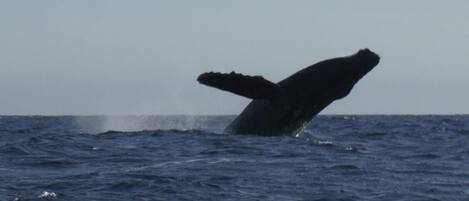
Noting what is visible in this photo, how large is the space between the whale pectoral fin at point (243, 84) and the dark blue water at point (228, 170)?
81 centimetres

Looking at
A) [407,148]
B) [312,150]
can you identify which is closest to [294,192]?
[312,150]

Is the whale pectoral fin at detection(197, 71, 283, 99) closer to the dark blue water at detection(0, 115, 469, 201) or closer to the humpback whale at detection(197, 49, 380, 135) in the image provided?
the humpback whale at detection(197, 49, 380, 135)

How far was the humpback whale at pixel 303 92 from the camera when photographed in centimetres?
1555

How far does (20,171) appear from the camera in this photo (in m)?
12.2

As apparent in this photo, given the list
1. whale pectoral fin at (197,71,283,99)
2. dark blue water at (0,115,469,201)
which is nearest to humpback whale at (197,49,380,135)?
whale pectoral fin at (197,71,283,99)

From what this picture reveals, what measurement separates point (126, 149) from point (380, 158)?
160 inches

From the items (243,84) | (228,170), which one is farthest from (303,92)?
(228,170)

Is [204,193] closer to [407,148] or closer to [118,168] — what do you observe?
[118,168]

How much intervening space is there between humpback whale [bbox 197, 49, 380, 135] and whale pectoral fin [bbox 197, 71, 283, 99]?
2 cm

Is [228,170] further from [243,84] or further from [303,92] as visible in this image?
[303,92]

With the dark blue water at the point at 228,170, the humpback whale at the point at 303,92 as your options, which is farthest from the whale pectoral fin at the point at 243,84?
the dark blue water at the point at 228,170

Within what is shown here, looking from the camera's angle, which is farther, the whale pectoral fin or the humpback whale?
the humpback whale

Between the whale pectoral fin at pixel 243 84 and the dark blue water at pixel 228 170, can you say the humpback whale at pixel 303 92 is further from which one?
the dark blue water at pixel 228 170

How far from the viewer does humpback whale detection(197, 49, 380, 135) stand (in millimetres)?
15547
